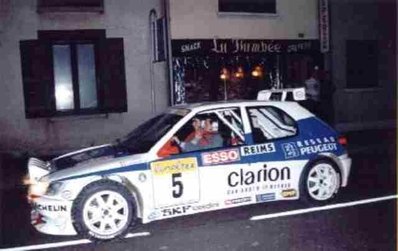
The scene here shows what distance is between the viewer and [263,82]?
16938 mm

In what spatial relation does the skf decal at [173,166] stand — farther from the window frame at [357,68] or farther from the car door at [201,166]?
the window frame at [357,68]

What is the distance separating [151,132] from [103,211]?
130cm

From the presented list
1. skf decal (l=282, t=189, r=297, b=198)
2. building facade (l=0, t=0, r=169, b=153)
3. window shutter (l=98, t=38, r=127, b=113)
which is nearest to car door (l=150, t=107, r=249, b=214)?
skf decal (l=282, t=189, r=297, b=198)

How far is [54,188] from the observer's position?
19.5 ft

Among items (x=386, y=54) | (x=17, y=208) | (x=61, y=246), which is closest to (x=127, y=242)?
(x=61, y=246)

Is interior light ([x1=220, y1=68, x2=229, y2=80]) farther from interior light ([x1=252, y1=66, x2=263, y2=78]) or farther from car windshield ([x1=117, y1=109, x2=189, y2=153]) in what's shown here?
car windshield ([x1=117, y1=109, x2=189, y2=153])

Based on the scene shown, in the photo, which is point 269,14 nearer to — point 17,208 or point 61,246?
point 17,208

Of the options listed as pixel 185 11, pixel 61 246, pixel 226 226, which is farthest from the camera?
pixel 185 11

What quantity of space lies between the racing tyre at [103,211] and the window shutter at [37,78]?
9.01 meters

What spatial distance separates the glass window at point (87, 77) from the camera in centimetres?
1502

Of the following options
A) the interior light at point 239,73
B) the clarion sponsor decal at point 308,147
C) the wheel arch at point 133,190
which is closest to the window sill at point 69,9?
the interior light at point 239,73

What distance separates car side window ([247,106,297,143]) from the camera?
6965mm

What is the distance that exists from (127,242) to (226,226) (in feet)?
4.02

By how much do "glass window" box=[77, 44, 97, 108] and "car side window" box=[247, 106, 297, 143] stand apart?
347 inches
